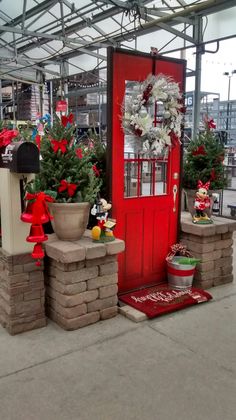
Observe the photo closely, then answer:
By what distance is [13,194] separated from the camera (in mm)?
2814

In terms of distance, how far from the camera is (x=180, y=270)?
12.0 feet

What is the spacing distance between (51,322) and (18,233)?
0.80 metres

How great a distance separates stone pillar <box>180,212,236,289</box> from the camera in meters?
3.79

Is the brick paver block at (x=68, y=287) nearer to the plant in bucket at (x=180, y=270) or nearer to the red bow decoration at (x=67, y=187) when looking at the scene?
the red bow decoration at (x=67, y=187)

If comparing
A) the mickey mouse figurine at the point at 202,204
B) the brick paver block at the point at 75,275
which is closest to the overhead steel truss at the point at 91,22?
the mickey mouse figurine at the point at 202,204

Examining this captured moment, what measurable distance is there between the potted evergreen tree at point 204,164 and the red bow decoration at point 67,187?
1.58 meters

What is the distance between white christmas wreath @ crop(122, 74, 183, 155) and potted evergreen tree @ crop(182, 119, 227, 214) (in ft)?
1.79

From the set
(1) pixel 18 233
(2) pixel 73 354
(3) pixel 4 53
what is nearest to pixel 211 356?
(2) pixel 73 354

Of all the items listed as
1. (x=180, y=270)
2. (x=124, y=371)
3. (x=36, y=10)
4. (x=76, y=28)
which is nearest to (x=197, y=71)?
(x=76, y=28)

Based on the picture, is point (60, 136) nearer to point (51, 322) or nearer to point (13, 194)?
point (13, 194)

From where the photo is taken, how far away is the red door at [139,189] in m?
3.26

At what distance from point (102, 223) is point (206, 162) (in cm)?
156

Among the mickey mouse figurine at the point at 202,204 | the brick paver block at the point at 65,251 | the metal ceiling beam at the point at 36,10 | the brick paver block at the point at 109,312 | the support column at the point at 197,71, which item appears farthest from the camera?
the metal ceiling beam at the point at 36,10

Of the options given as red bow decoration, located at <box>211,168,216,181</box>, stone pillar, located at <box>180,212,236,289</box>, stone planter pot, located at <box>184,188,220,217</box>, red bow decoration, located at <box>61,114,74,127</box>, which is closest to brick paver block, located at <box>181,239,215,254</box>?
stone pillar, located at <box>180,212,236,289</box>
